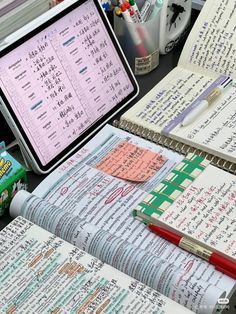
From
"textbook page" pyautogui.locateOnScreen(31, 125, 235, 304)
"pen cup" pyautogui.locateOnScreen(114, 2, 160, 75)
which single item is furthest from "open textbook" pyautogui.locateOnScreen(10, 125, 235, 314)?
"pen cup" pyautogui.locateOnScreen(114, 2, 160, 75)

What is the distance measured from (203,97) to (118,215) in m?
0.32

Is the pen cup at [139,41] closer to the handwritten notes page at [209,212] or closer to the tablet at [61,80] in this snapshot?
the tablet at [61,80]

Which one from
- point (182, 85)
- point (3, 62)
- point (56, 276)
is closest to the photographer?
point (56, 276)

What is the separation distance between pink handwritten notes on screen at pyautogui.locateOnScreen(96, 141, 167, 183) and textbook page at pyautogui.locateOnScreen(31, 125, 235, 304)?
0.4 inches

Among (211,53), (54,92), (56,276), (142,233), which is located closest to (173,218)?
(142,233)

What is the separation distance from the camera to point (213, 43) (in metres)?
1.23

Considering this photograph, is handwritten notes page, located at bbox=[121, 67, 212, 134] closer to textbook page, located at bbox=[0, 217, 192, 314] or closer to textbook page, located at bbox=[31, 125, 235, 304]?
textbook page, located at bbox=[31, 125, 235, 304]

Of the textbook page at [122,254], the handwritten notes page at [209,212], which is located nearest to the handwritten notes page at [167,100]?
the handwritten notes page at [209,212]

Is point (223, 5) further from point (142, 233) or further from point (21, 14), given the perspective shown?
point (142, 233)

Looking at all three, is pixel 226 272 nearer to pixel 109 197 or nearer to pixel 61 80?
pixel 109 197

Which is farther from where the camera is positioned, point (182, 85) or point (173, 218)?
point (182, 85)

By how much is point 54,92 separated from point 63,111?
4 cm

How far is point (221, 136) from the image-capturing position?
106cm

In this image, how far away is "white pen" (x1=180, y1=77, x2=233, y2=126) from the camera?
1093 mm
